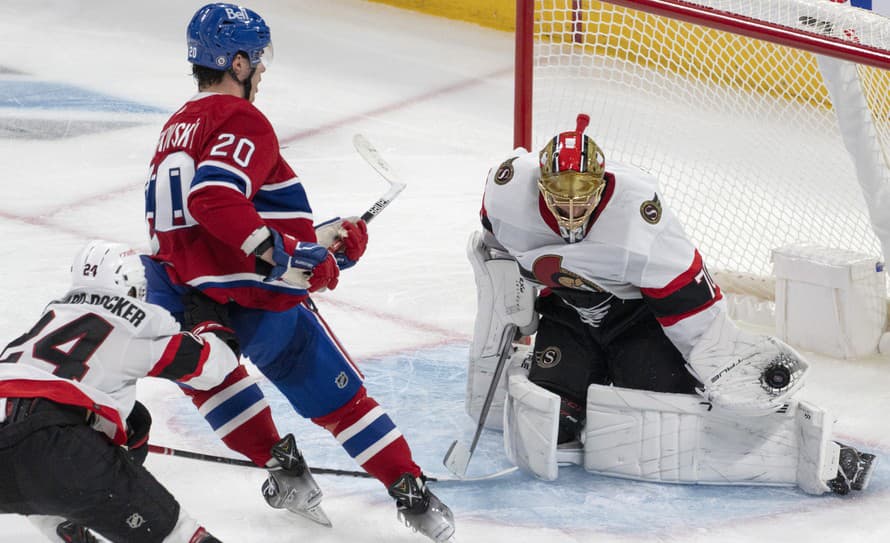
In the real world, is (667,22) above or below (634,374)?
above

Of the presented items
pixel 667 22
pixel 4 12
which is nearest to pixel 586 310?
pixel 667 22

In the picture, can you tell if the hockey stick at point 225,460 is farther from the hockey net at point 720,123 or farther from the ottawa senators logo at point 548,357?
the hockey net at point 720,123

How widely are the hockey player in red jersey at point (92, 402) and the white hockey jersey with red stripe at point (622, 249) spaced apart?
85 centimetres

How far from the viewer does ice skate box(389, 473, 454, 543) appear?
8.62 feet

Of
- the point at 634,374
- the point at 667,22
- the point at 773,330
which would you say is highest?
the point at 667,22

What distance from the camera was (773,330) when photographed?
153 inches

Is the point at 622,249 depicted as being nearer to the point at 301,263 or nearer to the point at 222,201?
the point at 301,263

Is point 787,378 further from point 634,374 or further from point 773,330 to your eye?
point 773,330

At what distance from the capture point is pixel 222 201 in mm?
2420

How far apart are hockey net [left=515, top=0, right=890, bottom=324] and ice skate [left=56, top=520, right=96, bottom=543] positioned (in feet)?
6.33

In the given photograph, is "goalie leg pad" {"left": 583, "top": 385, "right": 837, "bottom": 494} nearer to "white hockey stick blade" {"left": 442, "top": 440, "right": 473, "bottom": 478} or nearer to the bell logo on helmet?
"white hockey stick blade" {"left": 442, "top": 440, "right": 473, "bottom": 478}

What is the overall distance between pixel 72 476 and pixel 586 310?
4.22 feet

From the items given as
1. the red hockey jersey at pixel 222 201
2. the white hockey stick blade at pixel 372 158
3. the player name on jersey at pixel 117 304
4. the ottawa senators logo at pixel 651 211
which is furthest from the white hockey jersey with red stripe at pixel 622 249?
the player name on jersey at pixel 117 304

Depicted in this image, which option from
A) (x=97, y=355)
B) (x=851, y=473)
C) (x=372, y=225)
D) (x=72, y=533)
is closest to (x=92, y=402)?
(x=97, y=355)
